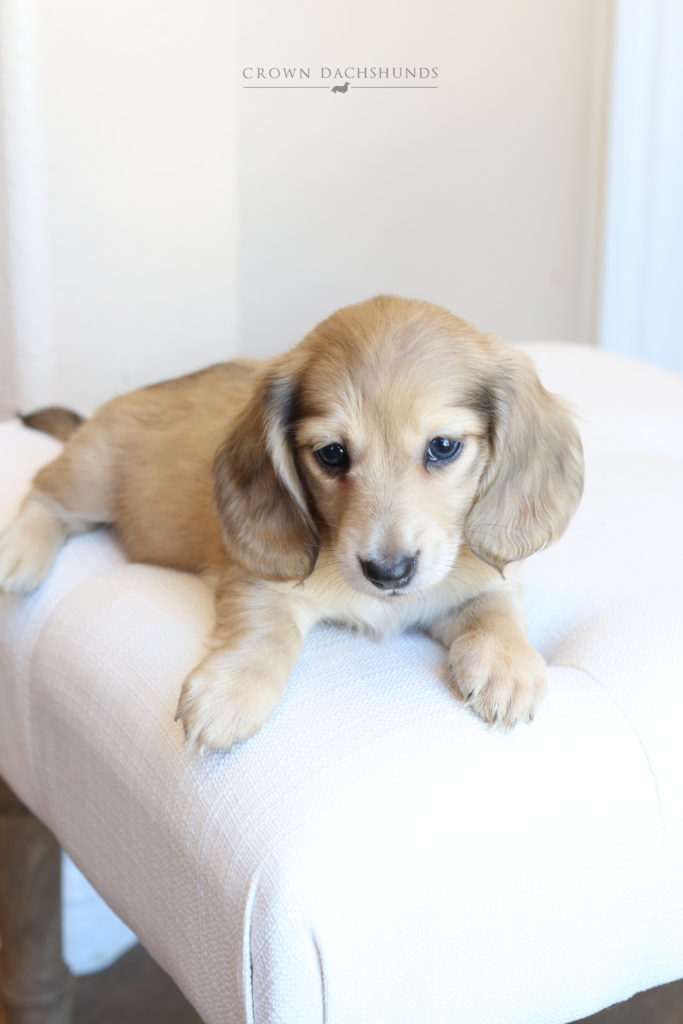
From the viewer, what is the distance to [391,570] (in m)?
1.15

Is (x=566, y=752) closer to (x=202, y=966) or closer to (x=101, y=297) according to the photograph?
(x=202, y=966)

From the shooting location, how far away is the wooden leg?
1.71m

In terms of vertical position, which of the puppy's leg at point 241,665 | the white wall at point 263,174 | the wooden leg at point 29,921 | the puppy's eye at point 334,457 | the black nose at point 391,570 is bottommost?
the wooden leg at point 29,921

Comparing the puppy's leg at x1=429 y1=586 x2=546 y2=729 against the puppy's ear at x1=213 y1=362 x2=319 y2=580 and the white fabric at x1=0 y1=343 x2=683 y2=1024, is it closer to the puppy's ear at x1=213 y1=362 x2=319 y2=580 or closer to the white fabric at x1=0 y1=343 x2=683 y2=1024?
the white fabric at x1=0 y1=343 x2=683 y2=1024

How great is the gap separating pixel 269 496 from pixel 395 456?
222 millimetres

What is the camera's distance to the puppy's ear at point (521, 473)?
1320mm

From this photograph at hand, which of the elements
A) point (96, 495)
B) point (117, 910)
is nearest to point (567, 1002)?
point (117, 910)

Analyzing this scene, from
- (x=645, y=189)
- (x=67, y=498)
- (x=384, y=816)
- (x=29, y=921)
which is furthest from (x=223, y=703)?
(x=645, y=189)

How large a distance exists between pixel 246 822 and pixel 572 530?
757mm

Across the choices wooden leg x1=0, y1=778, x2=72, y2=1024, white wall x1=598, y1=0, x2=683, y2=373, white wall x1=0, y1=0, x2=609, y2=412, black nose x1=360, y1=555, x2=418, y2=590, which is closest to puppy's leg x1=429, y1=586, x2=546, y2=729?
black nose x1=360, y1=555, x2=418, y2=590

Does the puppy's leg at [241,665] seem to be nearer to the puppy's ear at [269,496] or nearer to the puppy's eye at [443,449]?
the puppy's ear at [269,496]

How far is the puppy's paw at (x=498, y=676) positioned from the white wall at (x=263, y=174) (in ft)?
3.56

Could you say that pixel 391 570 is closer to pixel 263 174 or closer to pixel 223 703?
pixel 223 703

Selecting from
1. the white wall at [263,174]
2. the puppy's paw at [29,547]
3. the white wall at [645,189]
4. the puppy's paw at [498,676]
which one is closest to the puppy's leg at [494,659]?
the puppy's paw at [498,676]
